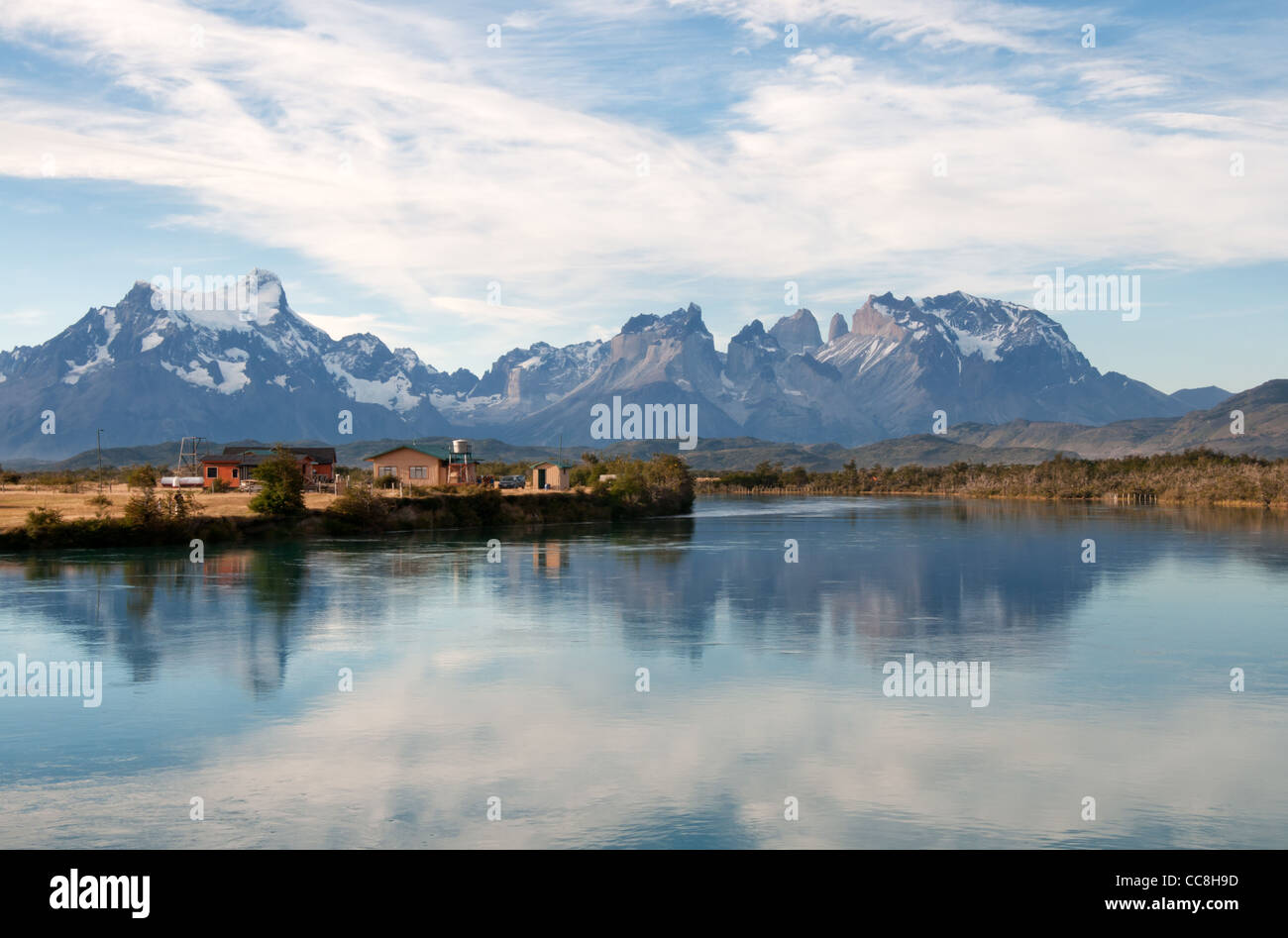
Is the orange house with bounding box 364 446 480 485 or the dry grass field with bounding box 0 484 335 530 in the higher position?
the orange house with bounding box 364 446 480 485

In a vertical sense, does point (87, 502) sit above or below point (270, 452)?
below

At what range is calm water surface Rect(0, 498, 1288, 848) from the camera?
63.7 ft

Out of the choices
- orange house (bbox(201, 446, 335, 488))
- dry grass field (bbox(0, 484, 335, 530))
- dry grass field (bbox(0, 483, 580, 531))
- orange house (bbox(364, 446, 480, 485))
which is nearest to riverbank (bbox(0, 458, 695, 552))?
dry grass field (bbox(0, 483, 580, 531))

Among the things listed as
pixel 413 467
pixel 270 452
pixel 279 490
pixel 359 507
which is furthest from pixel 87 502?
pixel 270 452

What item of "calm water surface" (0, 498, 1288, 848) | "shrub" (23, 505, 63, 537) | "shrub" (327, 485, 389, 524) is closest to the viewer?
"calm water surface" (0, 498, 1288, 848)

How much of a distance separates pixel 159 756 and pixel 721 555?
5070 centimetres

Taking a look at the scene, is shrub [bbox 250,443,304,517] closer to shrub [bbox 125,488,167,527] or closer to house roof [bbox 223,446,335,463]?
→ shrub [bbox 125,488,167,527]

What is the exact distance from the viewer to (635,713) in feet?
90.6

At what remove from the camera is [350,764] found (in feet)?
74.7

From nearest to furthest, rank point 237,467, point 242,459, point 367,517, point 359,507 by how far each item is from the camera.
→ point 359,507 → point 367,517 → point 237,467 → point 242,459

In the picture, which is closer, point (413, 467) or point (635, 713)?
point (635, 713)

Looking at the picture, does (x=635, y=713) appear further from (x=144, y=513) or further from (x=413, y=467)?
(x=413, y=467)
